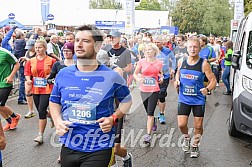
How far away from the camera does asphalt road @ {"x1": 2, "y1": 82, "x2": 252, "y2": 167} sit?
17.5 feet

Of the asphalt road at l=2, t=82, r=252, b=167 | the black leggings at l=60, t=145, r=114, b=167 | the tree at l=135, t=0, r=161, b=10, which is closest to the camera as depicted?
the black leggings at l=60, t=145, r=114, b=167

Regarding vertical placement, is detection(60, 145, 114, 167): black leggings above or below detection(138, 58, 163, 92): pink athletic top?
below

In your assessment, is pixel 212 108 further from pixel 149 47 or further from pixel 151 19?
pixel 151 19

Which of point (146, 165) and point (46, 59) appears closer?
point (146, 165)

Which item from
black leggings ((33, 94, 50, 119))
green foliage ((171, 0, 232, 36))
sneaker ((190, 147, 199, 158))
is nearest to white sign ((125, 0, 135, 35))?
black leggings ((33, 94, 50, 119))

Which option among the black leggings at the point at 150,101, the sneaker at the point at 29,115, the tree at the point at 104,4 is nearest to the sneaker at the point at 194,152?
the black leggings at the point at 150,101

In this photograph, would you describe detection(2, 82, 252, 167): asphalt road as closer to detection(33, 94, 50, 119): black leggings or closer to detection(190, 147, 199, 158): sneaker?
detection(190, 147, 199, 158): sneaker

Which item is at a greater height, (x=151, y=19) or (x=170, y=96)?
(x=151, y=19)

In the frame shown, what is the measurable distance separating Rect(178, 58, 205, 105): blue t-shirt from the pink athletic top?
3.51 feet

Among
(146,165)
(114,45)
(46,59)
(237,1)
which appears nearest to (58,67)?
(46,59)

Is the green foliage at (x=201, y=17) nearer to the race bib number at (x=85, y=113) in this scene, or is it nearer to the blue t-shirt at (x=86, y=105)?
the blue t-shirt at (x=86, y=105)

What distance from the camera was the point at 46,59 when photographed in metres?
6.36

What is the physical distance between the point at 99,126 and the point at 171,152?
3.03 meters

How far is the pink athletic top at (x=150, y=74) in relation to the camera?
651 centimetres
